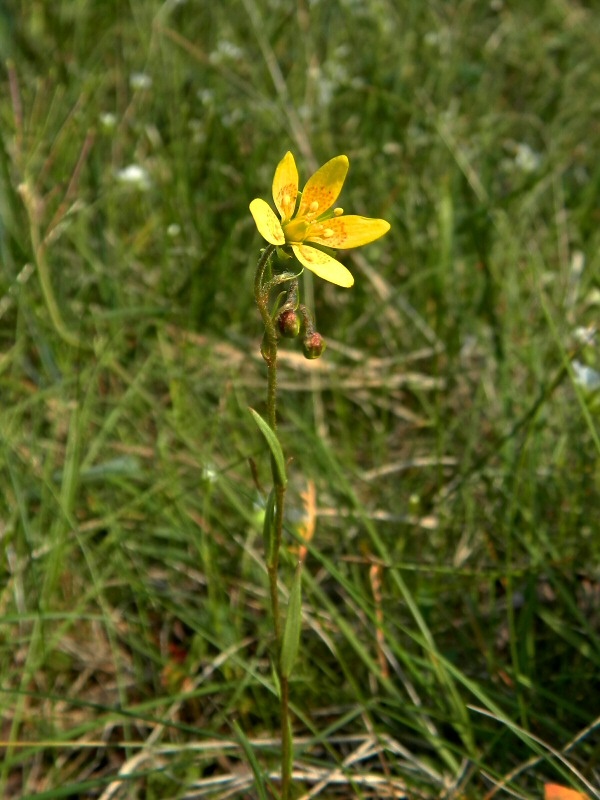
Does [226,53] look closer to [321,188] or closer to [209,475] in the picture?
[209,475]

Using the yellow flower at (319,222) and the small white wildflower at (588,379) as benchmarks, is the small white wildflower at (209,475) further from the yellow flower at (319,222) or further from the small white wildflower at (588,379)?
the small white wildflower at (588,379)

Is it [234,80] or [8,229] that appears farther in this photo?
[234,80]

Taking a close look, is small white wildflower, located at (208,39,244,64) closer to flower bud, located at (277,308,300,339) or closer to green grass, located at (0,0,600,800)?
green grass, located at (0,0,600,800)

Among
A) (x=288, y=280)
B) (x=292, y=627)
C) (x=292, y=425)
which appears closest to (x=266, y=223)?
(x=288, y=280)

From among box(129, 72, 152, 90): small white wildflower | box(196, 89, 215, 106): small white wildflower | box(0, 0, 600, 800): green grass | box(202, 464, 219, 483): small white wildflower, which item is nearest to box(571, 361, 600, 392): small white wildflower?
box(0, 0, 600, 800): green grass

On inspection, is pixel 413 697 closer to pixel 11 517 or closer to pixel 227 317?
pixel 11 517

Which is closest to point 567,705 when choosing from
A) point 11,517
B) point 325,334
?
point 11,517
